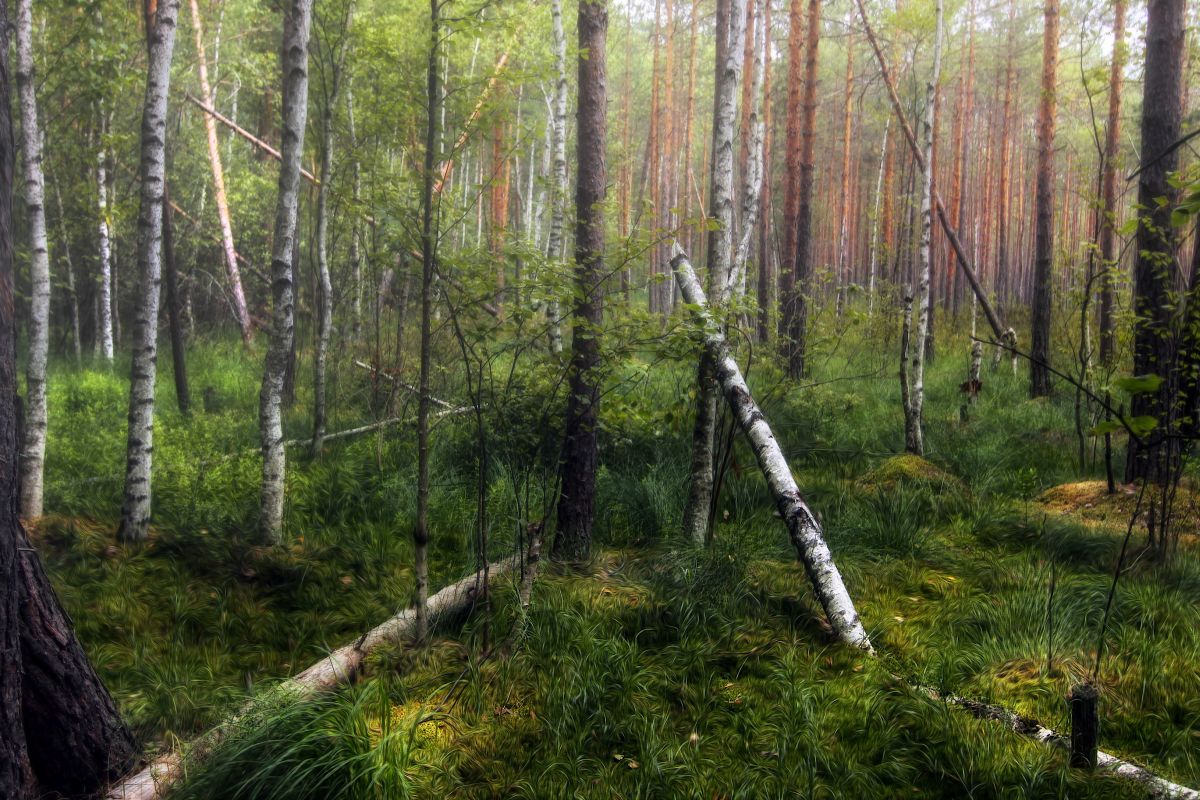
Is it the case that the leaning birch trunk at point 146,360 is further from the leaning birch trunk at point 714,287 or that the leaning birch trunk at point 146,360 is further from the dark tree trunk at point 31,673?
the leaning birch trunk at point 714,287

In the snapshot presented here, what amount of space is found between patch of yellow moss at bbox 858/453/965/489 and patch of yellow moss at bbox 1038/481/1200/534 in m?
0.78

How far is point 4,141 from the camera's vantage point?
271cm

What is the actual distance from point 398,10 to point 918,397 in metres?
12.6

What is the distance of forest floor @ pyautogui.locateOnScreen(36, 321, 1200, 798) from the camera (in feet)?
10.4

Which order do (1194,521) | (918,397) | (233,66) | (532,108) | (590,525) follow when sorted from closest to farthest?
1. (590,525)
2. (1194,521)
3. (918,397)
4. (233,66)
5. (532,108)

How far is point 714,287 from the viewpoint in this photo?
5910mm

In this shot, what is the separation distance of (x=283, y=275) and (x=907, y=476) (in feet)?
18.6

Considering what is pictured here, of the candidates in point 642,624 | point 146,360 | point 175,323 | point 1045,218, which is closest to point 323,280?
point 175,323

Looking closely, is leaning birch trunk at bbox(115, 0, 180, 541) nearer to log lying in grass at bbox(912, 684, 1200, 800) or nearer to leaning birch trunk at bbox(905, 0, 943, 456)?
log lying in grass at bbox(912, 684, 1200, 800)

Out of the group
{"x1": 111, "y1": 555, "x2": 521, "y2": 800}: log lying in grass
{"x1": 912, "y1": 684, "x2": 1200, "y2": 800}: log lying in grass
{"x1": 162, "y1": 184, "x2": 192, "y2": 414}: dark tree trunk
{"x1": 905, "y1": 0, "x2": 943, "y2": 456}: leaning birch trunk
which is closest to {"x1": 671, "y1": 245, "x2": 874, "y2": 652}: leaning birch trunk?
{"x1": 912, "y1": 684, "x2": 1200, "y2": 800}: log lying in grass

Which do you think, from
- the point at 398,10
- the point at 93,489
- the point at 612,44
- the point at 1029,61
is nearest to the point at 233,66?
the point at 398,10

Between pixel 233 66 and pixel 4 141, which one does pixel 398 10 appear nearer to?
pixel 233 66

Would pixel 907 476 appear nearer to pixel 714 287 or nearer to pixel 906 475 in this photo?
pixel 906 475

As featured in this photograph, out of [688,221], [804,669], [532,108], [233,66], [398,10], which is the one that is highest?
[532,108]
